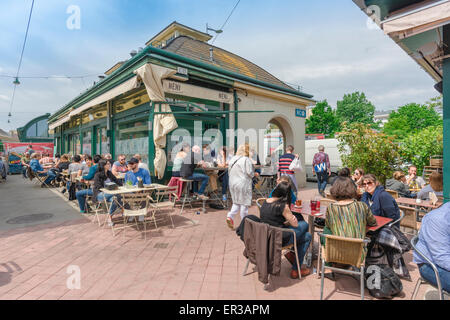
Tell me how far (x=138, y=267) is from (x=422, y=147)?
8585 mm

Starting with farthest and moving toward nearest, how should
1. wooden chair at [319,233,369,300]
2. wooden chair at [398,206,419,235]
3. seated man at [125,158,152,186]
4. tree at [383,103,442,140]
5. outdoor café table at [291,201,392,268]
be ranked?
tree at [383,103,442,140] < seated man at [125,158,152,186] < wooden chair at [398,206,419,235] < outdoor café table at [291,201,392,268] < wooden chair at [319,233,369,300]

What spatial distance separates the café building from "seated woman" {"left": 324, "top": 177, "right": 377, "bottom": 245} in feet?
13.8

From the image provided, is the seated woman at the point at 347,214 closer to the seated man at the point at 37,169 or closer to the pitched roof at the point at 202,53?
the pitched roof at the point at 202,53

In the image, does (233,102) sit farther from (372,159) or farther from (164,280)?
(164,280)

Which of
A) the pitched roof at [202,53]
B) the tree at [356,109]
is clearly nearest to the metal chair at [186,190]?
the pitched roof at [202,53]

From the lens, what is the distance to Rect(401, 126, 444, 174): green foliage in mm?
7461

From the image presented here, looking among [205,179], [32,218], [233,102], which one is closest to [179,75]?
[233,102]

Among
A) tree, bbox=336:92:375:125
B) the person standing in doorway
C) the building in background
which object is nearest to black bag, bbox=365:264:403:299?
the building in background

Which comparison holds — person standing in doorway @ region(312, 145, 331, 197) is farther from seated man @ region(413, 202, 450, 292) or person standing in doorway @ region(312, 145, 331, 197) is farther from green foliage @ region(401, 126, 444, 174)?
seated man @ region(413, 202, 450, 292)

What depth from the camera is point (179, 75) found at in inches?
276

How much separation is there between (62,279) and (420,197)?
576 cm

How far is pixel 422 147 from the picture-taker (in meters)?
7.65

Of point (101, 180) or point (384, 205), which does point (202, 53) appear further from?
point (384, 205)

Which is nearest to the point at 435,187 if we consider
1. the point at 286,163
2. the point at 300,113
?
the point at 286,163
